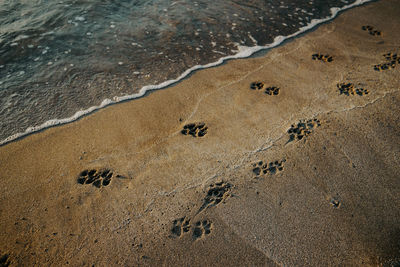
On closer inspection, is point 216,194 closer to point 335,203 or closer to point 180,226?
point 180,226

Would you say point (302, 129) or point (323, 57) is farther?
point (323, 57)

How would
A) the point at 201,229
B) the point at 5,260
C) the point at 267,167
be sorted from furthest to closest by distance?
the point at 267,167 → the point at 201,229 → the point at 5,260

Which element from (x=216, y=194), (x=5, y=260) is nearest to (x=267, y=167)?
(x=216, y=194)

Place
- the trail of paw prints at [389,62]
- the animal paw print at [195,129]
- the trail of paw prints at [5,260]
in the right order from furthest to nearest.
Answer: the trail of paw prints at [389,62], the animal paw print at [195,129], the trail of paw prints at [5,260]

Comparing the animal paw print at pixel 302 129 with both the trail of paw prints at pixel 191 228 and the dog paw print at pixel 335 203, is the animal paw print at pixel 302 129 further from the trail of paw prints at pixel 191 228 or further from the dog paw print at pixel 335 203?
the trail of paw prints at pixel 191 228

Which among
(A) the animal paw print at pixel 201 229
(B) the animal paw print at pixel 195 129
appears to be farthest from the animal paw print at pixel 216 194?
(B) the animal paw print at pixel 195 129

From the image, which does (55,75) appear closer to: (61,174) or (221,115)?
(61,174)

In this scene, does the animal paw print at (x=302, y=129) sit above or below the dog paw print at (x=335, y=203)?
above
